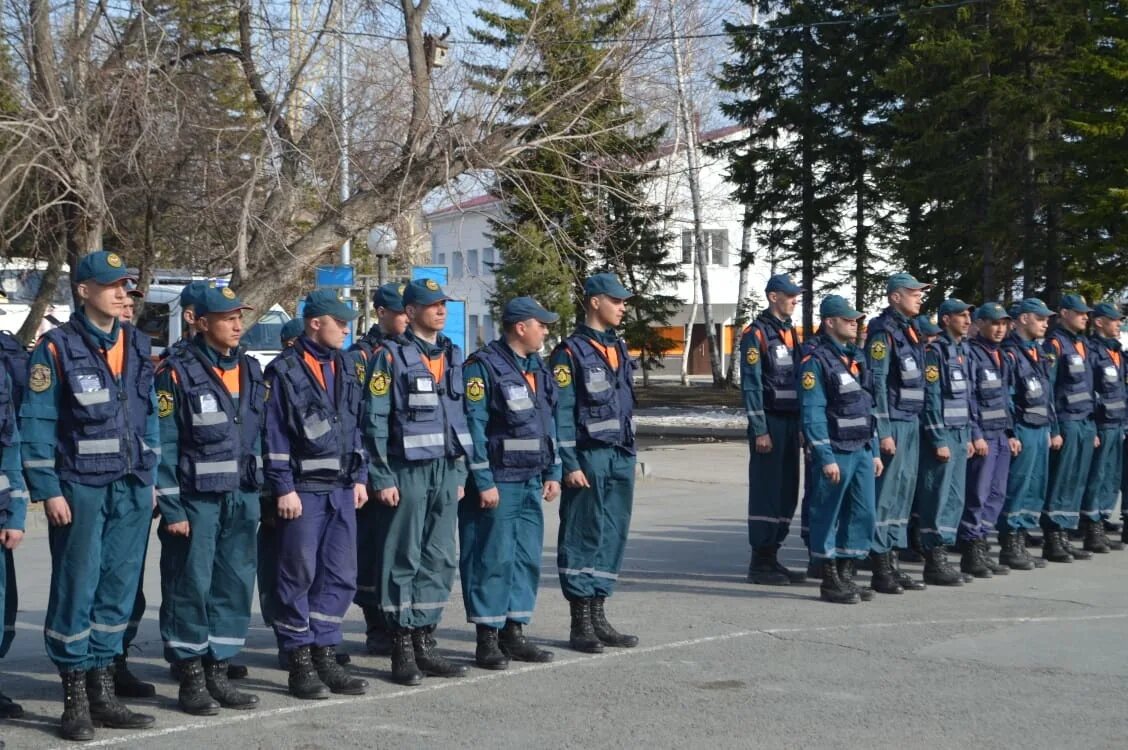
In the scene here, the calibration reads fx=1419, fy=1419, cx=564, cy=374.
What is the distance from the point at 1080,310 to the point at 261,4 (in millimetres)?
10798

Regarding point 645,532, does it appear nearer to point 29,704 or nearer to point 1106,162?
point 29,704

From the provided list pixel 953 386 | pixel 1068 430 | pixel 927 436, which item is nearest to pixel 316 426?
pixel 927 436

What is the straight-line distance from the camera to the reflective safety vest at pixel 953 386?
35.4 feet

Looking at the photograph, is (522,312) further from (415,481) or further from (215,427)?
(215,427)

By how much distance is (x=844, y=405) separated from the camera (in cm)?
993

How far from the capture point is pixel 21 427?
6.53 m

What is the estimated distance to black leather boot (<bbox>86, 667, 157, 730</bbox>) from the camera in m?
6.60

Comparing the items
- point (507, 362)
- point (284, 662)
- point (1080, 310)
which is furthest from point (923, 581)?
point (284, 662)

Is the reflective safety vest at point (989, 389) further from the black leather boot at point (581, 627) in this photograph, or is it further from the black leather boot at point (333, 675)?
the black leather boot at point (333, 675)

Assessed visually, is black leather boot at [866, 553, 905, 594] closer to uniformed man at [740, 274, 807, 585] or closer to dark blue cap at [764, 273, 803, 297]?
uniformed man at [740, 274, 807, 585]

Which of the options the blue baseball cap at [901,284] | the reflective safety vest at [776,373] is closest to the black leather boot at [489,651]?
the reflective safety vest at [776,373]

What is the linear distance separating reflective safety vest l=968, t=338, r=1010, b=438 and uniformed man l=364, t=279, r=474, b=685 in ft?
16.8

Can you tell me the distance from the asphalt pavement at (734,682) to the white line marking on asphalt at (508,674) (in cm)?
2

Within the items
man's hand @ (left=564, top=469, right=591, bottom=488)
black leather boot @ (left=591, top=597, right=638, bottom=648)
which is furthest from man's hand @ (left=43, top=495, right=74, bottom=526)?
black leather boot @ (left=591, top=597, right=638, bottom=648)
